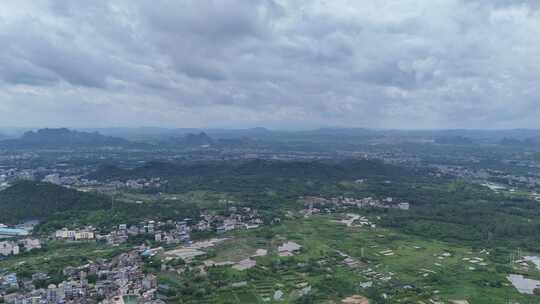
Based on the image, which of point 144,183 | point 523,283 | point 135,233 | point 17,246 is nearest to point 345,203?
point 523,283

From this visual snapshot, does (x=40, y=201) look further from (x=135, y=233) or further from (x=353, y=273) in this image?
(x=353, y=273)

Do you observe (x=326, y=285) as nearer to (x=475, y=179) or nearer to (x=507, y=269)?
(x=507, y=269)

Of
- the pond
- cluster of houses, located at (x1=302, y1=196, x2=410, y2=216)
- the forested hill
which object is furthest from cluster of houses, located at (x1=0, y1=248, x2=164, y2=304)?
cluster of houses, located at (x1=302, y1=196, x2=410, y2=216)

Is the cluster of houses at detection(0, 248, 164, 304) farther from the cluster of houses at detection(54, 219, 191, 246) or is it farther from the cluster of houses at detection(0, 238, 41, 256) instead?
the cluster of houses at detection(54, 219, 191, 246)

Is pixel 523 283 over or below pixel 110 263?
below

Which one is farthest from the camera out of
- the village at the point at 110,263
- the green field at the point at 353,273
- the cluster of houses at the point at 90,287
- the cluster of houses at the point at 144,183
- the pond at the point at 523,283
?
the cluster of houses at the point at 144,183

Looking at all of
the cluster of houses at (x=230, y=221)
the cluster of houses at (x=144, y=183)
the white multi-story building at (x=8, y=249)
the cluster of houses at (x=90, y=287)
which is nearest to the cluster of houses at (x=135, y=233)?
the cluster of houses at (x=230, y=221)

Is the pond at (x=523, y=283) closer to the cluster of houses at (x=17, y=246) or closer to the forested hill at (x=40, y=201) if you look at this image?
the cluster of houses at (x=17, y=246)
